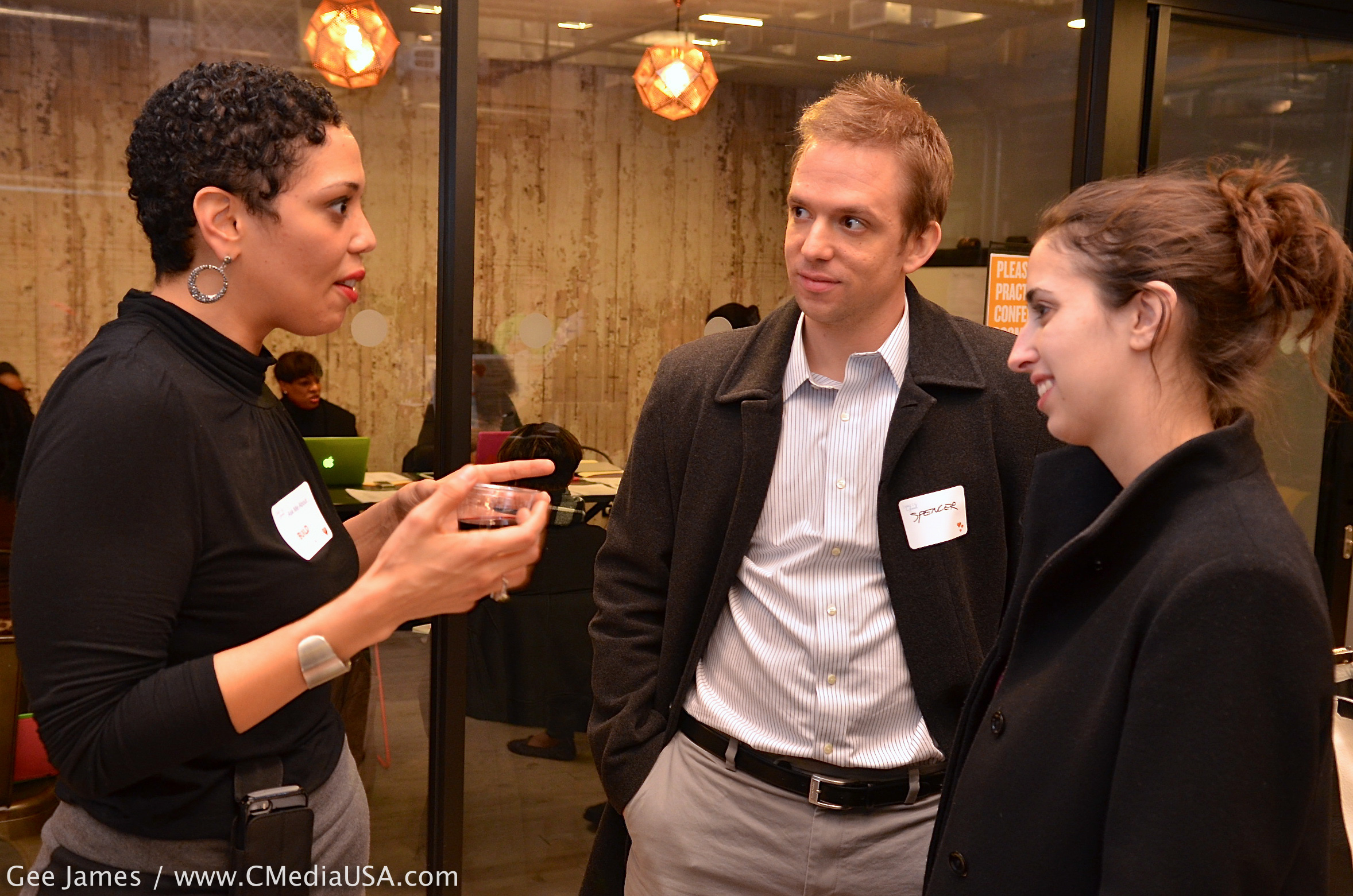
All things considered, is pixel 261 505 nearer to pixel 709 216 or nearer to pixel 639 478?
pixel 639 478

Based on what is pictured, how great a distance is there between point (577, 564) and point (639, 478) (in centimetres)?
114

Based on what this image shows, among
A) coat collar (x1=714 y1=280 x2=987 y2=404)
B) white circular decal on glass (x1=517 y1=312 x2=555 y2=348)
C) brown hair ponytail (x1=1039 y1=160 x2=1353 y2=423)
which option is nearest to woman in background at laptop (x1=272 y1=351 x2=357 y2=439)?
white circular decal on glass (x1=517 y1=312 x2=555 y2=348)

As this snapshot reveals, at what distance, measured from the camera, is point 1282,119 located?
3701 mm

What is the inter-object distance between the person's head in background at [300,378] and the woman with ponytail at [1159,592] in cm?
189

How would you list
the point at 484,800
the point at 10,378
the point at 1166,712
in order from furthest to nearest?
the point at 484,800 → the point at 10,378 → the point at 1166,712

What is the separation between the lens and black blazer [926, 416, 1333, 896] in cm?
95

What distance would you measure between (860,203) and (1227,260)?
70 centimetres

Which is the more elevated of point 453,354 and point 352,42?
point 352,42

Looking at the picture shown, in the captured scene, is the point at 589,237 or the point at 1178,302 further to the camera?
the point at 589,237

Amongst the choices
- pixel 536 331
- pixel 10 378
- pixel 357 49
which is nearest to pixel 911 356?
pixel 536 331

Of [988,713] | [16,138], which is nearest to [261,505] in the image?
[988,713]

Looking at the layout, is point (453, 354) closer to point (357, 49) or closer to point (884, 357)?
point (357, 49)

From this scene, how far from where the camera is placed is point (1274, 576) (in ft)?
3.13

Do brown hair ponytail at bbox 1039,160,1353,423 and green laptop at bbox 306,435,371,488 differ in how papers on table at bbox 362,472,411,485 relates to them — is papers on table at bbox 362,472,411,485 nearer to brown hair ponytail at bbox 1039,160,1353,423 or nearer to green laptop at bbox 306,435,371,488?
green laptop at bbox 306,435,371,488
